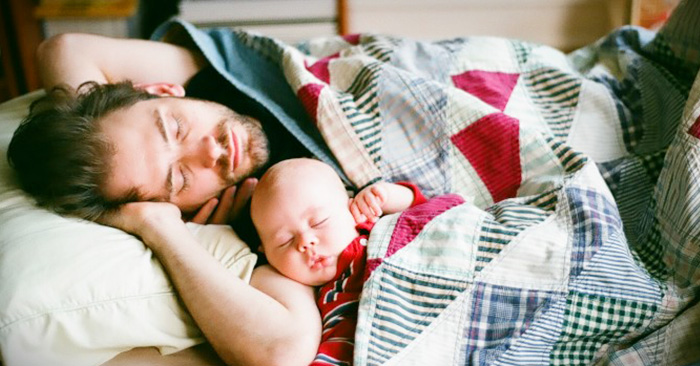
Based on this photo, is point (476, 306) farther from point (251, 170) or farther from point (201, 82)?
point (201, 82)

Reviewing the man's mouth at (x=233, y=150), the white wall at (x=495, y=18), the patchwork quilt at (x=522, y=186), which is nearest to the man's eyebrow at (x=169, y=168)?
the man's mouth at (x=233, y=150)

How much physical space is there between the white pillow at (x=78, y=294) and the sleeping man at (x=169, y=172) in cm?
3

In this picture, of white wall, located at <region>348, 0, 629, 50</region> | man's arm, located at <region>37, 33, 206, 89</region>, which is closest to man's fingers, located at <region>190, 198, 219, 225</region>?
man's arm, located at <region>37, 33, 206, 89</region>

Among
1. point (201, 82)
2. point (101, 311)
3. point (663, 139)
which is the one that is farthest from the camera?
point (201, 82)

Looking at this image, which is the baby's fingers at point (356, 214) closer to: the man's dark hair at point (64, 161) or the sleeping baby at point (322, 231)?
the sleeping baby at point (322, 231)

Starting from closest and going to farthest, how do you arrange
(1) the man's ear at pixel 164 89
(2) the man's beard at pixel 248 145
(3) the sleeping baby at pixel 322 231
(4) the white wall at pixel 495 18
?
(3) the sleeping baby at pixel 322 231
(2) the man's beard at pixel 248 145
(1) the man's ear at pixel 164 89
(4) the white wall at pixel 495 18

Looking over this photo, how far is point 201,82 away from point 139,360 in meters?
0.66

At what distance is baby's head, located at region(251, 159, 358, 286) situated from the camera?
77cm

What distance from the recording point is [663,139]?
959 millimetres

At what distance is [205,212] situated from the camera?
96cm

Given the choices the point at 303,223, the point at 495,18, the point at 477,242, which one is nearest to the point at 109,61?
the point at 303,223

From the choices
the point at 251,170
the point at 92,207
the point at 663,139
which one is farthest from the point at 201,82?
the point at 663,139

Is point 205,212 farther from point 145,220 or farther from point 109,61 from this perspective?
point 109,61

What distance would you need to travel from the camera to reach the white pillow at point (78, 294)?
0.62 meters
